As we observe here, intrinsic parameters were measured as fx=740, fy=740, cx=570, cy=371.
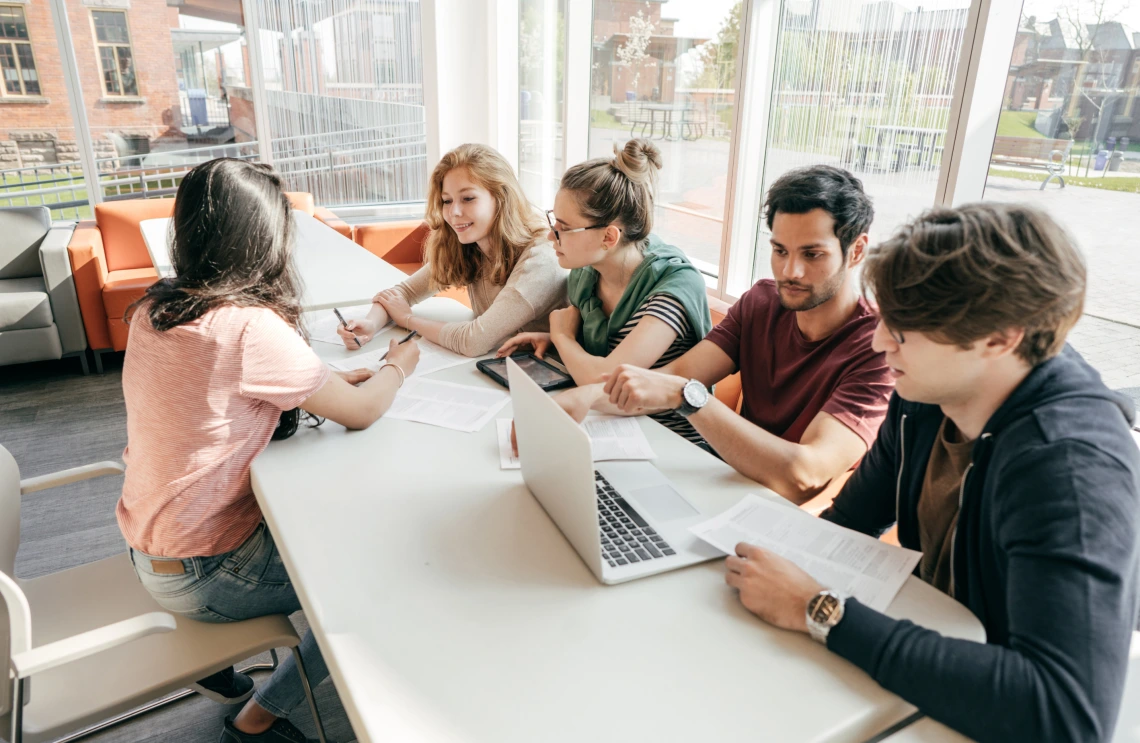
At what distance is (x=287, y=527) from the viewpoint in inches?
47.4

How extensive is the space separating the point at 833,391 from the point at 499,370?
32.2 inches

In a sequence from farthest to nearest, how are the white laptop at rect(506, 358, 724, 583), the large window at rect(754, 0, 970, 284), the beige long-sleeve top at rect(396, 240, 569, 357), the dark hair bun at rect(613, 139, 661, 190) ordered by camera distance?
the large window at rect(754, 0, 970, 284) → the beige long-sleeve top at rect(396, 240, 569, 357) → the dark hair bun at rect(613, 139, 661, 190) → the white laptop at rect(506, 358, 724, 583)

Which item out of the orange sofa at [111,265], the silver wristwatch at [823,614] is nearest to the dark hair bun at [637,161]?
the silver wristwatch at [823,614]

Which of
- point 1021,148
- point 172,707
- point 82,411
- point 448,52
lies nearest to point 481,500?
point 172,707

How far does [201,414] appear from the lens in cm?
129

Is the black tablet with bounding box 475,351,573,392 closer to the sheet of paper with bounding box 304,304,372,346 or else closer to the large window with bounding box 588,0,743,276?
the sheet of paper with bounding box 304,304,372,346

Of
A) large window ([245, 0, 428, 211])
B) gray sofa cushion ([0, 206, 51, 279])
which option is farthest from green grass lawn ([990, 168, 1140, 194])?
gray sofa cushion ([0, 206, 51, 279])

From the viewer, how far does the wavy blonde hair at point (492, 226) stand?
2285mm

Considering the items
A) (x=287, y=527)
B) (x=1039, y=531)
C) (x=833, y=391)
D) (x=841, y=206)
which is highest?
(x=841, y=206)

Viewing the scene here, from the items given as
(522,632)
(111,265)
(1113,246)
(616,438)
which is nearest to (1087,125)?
(1113,246)

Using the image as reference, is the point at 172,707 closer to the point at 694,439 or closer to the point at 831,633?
the point at 694,439

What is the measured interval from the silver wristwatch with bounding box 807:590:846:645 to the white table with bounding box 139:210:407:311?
1.67 m

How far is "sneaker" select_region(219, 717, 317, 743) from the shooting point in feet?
5.05

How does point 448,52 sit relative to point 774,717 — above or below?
above
